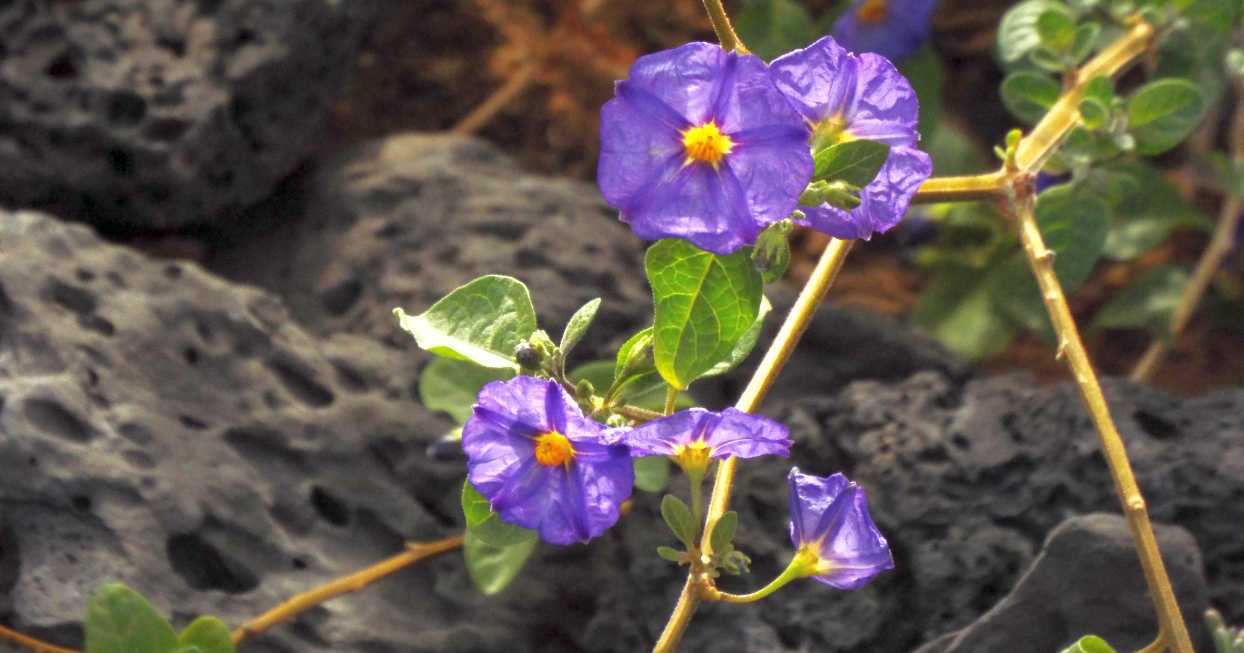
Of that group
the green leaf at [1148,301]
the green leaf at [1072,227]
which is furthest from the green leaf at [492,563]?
the green leaf at [1148,301]

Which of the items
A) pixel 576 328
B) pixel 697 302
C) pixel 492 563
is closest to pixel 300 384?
pixel 492 563

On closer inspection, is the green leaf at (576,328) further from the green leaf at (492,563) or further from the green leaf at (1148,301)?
the green leaf at (1148,301)

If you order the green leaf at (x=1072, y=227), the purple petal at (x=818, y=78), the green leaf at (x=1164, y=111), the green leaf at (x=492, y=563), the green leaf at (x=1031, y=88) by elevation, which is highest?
the green leaf at (x=1164, y=111)

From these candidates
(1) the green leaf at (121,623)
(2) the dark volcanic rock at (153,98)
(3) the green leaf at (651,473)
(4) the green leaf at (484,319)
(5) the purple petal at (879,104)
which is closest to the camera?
(5) the purple petal at (879,104)

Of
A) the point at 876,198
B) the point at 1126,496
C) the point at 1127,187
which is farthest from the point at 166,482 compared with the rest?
the point at 1127,187

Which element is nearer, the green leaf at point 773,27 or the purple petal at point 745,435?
the purple petal at point 745,435

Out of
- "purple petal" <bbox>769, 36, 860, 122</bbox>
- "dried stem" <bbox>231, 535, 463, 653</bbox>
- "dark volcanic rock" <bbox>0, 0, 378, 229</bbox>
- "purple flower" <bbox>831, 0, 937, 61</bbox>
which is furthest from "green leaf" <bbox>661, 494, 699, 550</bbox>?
"purple flower" <bbox>831, 0, 937, 61</bbox>

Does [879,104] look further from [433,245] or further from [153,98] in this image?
[153,98]
